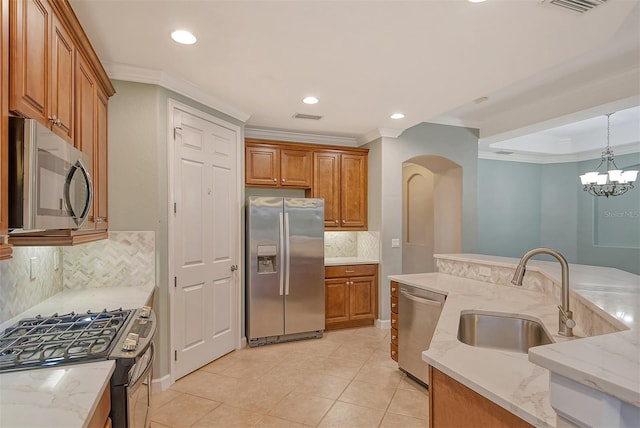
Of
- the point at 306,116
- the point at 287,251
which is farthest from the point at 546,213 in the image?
the point at 287,251

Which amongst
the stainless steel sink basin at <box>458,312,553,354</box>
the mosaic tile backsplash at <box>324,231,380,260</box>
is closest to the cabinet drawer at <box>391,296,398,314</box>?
the stainless steel sink basin at <box>458,312,553,354</box>

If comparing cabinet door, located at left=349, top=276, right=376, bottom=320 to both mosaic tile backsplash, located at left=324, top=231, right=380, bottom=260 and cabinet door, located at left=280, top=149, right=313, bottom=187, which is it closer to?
mosaic tile backsplash, located at left=324, top=231, right=380, bottom=260

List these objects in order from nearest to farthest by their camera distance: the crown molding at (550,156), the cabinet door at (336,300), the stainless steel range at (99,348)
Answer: the stainless steel range at (99,348), the cabinet door at (336,300), the crown molding at (550,156)

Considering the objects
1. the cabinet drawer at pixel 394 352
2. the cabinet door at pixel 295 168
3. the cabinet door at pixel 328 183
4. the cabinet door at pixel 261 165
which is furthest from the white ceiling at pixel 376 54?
the cabinet drawer at pixel 394 352

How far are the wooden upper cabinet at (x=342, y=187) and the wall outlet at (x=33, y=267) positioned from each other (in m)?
3.01

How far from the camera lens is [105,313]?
185 centimetres

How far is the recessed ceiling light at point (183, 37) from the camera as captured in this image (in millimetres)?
2152

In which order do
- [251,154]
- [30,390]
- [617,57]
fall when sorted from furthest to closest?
[251,154]
[617,57]
[30,390]

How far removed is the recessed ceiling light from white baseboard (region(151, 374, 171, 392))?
2.62 meters

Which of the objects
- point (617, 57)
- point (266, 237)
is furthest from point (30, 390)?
point (617, 57)

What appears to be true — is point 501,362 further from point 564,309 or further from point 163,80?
point 163,80

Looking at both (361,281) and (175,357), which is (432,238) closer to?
(361,281)

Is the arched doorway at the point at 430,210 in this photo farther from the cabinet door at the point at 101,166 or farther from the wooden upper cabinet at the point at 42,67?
the wooden upper cabinet at the point at 42,67

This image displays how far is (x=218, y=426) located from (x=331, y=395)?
905 mm
